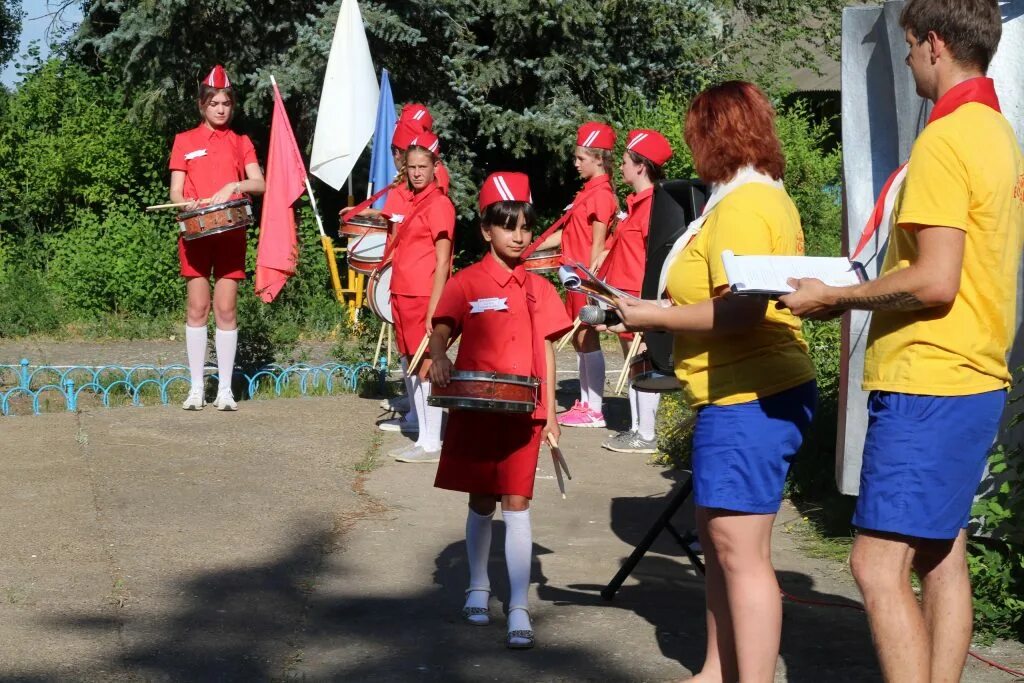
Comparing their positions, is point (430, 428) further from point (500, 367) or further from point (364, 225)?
point (500, 367)

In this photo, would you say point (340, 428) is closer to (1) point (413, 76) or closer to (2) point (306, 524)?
(2) point (306, 524)

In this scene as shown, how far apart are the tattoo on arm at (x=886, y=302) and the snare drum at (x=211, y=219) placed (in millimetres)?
5759

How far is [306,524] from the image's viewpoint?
6098 mm

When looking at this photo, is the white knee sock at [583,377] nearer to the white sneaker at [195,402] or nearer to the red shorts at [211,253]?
the red shorts at [211,253]

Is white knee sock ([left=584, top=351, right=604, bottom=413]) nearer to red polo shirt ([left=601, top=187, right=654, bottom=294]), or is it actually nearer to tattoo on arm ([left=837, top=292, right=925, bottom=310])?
red polo shirt ([left=601, top=187, right=654, bottom=294])

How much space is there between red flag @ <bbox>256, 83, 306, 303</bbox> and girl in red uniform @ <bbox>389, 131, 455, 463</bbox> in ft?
6.72

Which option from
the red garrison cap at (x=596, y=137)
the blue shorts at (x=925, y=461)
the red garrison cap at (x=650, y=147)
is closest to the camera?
the blue shorts at (x=925, y=461)

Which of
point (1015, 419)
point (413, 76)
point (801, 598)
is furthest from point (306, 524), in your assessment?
point (413, 76)

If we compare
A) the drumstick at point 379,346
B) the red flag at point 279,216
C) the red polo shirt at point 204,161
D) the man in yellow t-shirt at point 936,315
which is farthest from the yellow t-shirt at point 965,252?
the drumstick at point 379,346

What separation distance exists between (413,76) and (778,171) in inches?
499

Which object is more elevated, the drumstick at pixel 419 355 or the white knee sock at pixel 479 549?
the drumstick at pixel 419 355

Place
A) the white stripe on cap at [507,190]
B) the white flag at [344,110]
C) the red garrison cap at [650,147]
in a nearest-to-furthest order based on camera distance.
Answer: the white stripe on cap at [507,190] < the red garrison cap at [650,147] < the white flag at [344,110]

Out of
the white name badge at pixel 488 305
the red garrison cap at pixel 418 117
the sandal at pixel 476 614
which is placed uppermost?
the red garrison cap at pixel 418 117

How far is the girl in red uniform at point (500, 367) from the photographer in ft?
15.6
